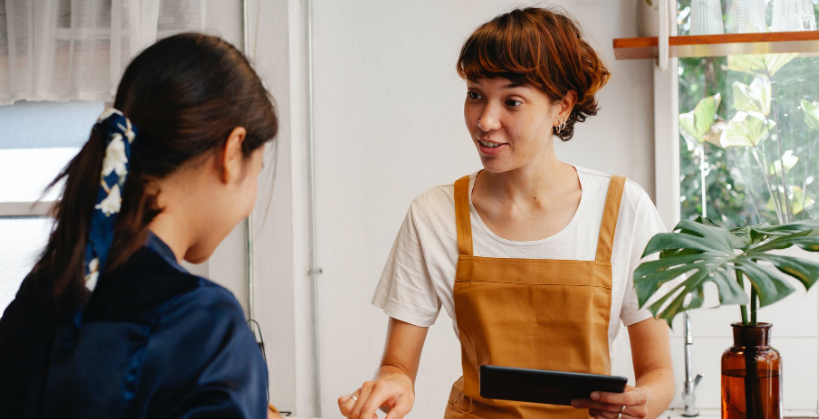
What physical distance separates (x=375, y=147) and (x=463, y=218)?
36.1 inches

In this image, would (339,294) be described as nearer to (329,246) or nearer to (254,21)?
(329,246)

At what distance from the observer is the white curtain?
2174 mm

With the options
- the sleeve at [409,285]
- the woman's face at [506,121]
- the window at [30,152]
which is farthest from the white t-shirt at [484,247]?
the window at [30,152]

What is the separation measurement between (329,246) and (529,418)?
3.91 ft

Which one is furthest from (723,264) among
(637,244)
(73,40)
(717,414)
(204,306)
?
(73,40)

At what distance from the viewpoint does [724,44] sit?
199 cm

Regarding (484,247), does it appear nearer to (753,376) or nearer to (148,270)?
(753,376)

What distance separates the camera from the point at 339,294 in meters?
2.43

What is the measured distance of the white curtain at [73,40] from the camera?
7.13ft

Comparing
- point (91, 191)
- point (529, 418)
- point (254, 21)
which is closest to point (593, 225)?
point (529, 418)

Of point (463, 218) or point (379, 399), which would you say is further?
point (463, 218)

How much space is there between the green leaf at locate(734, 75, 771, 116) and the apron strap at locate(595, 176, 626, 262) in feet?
3.07

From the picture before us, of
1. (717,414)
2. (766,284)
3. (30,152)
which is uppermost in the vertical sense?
(30,152)

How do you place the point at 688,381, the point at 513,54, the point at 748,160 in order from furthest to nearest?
the point at 748,160
the point at 688,381
the point at 513,54
